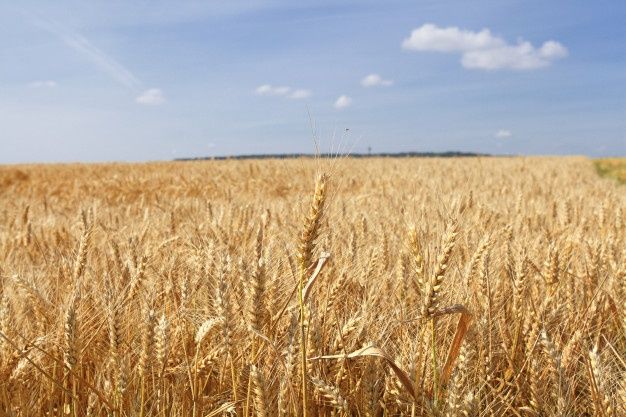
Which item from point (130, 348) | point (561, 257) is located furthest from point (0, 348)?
point (561, 257)

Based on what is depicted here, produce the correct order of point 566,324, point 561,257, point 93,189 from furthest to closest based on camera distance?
point 93,189
point 561,257
point 566,324

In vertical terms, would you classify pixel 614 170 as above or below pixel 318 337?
below

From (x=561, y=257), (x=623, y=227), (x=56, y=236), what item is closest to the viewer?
(x=561, y=257)

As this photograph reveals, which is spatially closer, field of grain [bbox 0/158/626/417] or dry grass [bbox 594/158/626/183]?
field of grain [bbox 0/158/626/417]

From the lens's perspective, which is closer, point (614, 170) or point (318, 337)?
point (318, 337)

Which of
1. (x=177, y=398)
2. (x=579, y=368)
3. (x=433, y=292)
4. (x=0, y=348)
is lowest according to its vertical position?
(x=579, y=368)

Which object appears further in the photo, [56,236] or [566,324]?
[56,236]

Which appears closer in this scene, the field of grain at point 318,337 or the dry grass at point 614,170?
the field of grain at point 318,337

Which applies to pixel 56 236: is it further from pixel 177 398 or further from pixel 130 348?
pixel 177 398

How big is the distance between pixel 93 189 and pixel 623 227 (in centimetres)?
904

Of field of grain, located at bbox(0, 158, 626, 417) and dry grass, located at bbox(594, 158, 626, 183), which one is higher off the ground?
field of grain, located at bbox(0, 158, 626, 417)

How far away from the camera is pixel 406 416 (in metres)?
1.45

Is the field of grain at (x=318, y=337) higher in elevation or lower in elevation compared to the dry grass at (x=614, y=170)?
higher

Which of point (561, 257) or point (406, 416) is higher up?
point (561, 257)
